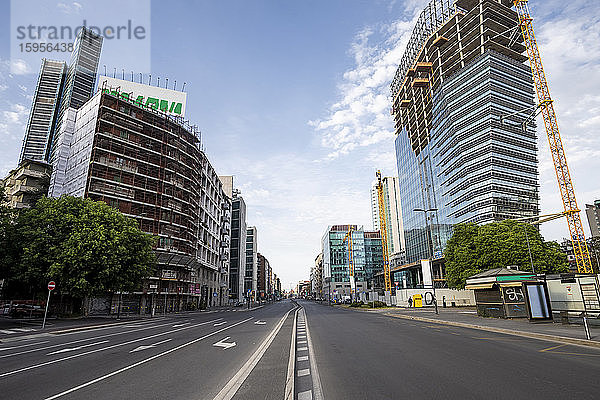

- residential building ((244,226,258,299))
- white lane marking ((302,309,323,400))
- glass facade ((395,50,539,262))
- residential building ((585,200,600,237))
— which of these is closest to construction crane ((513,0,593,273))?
glass facade ((395,50,539,262))

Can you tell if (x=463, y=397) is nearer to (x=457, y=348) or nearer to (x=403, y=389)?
(x=403, y=389)

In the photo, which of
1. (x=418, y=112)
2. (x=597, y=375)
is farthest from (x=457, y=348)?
(x=418, y=112)

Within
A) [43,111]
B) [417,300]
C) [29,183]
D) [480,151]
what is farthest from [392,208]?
[43,111]

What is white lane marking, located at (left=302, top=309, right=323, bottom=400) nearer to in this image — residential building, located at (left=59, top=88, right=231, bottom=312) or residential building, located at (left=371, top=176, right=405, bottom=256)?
residential building, located at (left=59, top=88, right=231, bottom=312)

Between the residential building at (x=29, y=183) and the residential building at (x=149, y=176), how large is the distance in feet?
49.4

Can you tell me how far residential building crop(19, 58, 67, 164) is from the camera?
494ft

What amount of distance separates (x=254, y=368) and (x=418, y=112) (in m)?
110

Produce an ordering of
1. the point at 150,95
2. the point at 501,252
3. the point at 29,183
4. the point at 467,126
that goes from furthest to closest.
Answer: the point at 467,126
the point at 29,183
the point at 150,95
the point at 501,252

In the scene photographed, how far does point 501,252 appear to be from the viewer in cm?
4319

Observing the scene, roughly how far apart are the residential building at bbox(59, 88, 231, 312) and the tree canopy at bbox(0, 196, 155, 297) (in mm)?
13149

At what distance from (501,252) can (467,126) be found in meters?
44.0

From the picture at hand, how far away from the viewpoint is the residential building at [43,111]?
494ft

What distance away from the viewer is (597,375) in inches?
323

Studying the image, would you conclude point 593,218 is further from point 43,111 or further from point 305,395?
point 43,111
